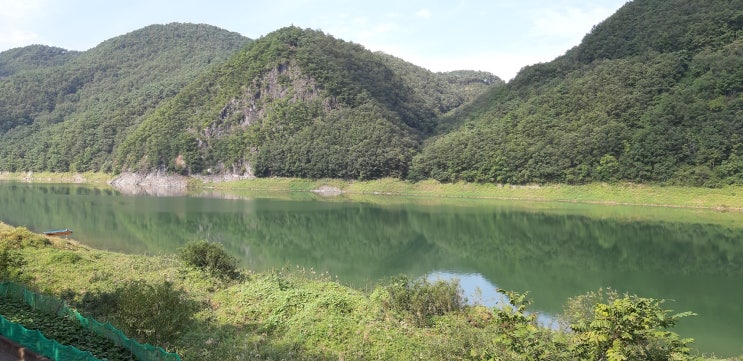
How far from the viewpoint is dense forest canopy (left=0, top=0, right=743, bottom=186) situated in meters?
70.2

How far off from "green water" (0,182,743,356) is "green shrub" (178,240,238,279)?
153 inches

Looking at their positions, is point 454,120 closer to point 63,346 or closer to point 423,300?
point 423,300

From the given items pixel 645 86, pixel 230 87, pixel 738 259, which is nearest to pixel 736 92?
pixel 645 86

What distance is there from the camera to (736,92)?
68438 millimetres

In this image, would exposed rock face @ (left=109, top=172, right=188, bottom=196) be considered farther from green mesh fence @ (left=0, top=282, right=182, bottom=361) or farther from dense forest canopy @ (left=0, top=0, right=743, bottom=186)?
green mesh fence @ (left=0, top=282, right=182, bottom=361)

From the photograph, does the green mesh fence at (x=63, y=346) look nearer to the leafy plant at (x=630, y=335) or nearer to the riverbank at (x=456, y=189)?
the leafy plant at (x=630, y=335)

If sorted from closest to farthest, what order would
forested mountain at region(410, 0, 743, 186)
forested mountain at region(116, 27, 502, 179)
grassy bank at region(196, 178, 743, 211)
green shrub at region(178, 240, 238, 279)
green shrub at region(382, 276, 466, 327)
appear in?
Result: green shrub at region(382, 276, 466, 327), green shrub at region(178, 240, 238, 279), grassy bank at region(196, 178, 743, 211), forested mountain at region(410, 0, 743, 186), forested mountain at region(116, 27, 502, 179)

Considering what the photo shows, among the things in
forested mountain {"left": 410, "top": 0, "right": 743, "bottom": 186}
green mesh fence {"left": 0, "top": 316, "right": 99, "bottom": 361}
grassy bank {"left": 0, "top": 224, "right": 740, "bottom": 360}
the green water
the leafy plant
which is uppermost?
forested mountain {"left": 410, "top": 0, "right": 743, "bottom": 186}

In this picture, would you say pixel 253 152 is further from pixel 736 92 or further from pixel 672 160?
pixel 736 92

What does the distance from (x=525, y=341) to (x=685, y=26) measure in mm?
111042

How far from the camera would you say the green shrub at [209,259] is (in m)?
19.1

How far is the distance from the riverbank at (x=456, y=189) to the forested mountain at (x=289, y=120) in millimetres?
3746

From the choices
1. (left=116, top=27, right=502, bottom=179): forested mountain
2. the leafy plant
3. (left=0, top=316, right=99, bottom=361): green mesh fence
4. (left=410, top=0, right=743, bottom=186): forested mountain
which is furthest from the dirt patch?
the leafy plant

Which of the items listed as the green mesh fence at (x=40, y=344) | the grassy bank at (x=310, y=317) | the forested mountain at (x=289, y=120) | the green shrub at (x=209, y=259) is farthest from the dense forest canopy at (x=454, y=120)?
the green mesh fence at (x=40, y=344)
